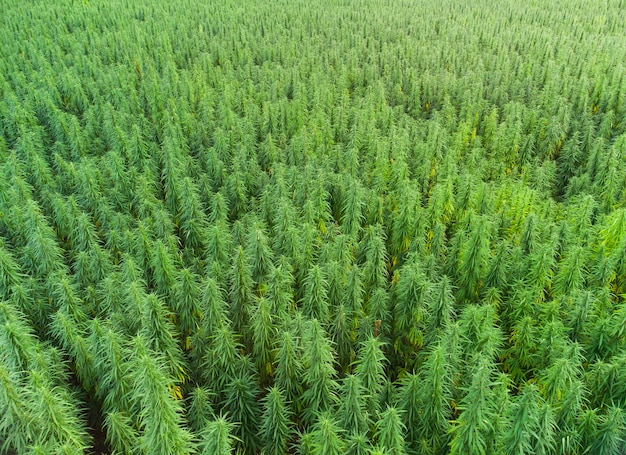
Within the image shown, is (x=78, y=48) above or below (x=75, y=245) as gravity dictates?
above

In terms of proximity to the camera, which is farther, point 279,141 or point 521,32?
point 521,32

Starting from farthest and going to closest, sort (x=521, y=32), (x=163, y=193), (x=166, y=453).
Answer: (x=521, y=32) < (x=163, y=193) < (x=166, y=453)

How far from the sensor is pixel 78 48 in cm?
1666

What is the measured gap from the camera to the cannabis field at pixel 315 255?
430 cm

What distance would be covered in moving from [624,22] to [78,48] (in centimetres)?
2483

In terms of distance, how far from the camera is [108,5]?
2241cm

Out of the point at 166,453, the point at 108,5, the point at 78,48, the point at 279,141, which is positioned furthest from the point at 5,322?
the point at 108,5

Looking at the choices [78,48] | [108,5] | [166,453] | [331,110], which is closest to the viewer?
[166,453]

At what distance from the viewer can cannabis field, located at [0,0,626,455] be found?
4297 millimetres

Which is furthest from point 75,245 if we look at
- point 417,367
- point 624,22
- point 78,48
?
point 624,22

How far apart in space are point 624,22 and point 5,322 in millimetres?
26149

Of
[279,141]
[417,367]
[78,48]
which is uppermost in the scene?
[78,48]

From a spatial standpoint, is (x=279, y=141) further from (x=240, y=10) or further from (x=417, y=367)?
(x=240, y=10)

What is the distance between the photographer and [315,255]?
7098 mm
